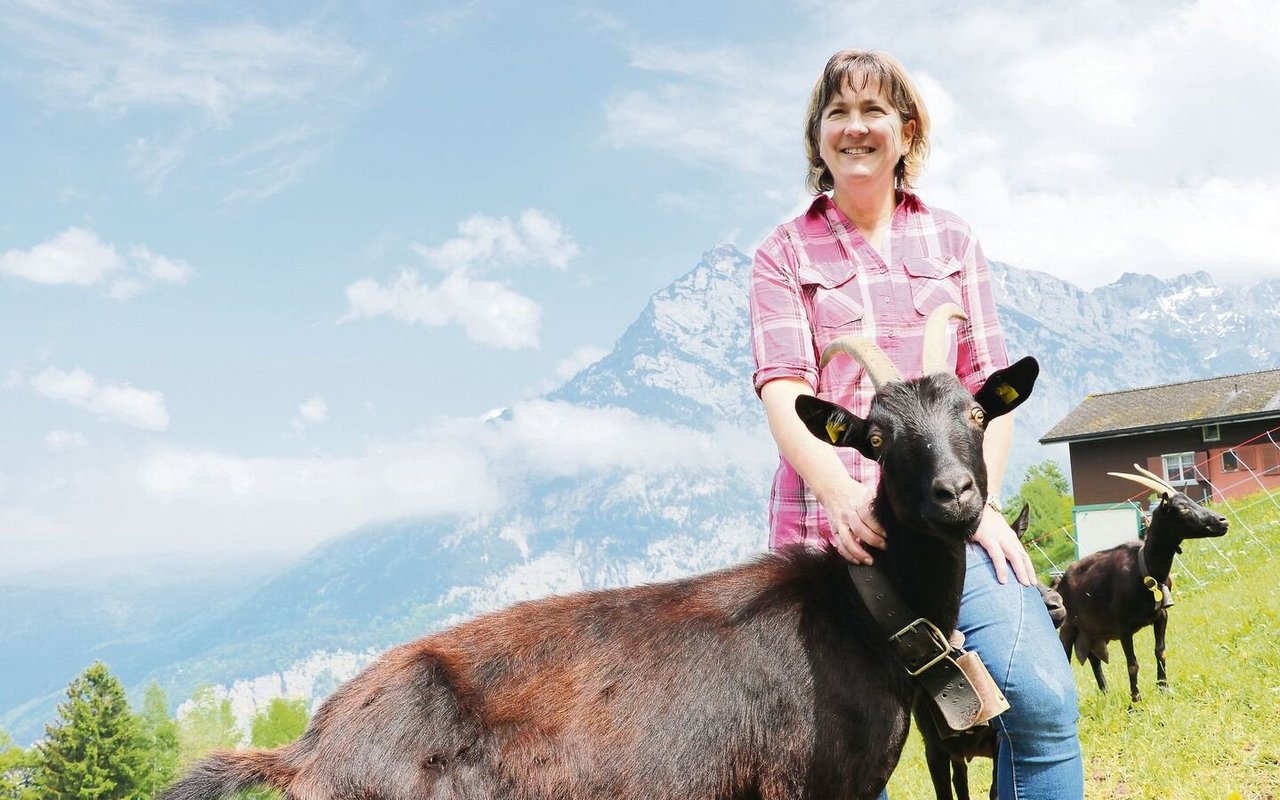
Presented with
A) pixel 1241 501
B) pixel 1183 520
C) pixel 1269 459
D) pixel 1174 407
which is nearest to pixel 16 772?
pixel 1241 501

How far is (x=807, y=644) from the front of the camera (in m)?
3.81

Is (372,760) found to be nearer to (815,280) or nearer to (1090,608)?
(815,280)

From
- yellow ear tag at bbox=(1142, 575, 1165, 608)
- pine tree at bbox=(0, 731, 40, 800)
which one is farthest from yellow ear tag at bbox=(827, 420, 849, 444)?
pine tree at bbox=(0, 731, 40, 800)

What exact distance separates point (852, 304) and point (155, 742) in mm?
85429

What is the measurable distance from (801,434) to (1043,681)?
1.24 m

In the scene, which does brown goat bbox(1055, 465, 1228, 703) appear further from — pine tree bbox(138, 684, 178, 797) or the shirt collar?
pine tree bbox(138, 684, 178, 797)

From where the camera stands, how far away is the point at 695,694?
3791mm

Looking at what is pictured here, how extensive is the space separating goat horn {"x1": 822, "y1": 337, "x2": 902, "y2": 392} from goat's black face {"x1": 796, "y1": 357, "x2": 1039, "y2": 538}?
44 millimetres

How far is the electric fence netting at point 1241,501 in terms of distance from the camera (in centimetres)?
2265

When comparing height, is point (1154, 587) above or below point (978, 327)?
below

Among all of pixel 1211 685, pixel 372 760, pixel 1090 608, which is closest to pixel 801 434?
pixel 372 760

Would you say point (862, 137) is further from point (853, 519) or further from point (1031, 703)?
point (1031, 703)

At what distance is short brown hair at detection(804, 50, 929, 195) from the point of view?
398cm

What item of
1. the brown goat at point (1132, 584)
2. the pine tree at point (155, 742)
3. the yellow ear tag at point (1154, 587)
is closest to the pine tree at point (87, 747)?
the pine tree at point (155, 742)
